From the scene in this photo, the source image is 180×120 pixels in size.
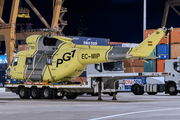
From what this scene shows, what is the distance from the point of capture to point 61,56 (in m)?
23.8

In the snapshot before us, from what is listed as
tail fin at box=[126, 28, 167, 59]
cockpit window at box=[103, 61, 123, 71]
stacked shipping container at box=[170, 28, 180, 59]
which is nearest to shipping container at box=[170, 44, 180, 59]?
stacked shipping container at box=[170, 28, 180, 59]

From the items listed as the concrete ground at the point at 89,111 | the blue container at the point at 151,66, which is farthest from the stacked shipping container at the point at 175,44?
the concrete ground at the point at 89,111

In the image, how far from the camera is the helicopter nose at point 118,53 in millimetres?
20750

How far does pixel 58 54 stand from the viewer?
24.1 m

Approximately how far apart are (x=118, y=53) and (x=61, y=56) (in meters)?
4.50

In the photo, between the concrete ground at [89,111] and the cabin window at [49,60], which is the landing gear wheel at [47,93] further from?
the concrete ground at [89,111]

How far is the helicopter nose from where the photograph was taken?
817 inches

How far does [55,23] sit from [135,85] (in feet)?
119

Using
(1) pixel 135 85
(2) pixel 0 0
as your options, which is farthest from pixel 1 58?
(1) pixel 135 85

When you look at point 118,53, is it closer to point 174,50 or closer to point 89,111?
point 89,111

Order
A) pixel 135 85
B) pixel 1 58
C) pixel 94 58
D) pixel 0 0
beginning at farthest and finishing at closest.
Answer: pixel 1 58
pixel 0 0
pixel 135 85
pixel 94 58

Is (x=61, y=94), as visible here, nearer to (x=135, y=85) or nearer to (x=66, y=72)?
(x=66, y=72)

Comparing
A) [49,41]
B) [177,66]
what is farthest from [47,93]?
[177,66]

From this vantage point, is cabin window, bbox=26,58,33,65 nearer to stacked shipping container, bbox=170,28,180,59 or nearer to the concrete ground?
the concrete ground
